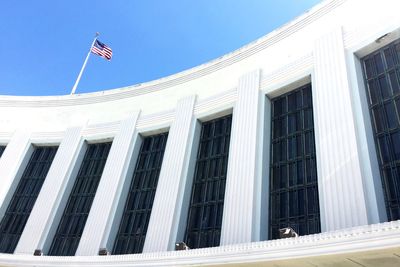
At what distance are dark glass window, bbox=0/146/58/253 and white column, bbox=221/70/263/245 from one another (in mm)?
9643

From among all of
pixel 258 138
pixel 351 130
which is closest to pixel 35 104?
pixel 258 138

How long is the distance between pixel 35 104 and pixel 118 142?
693 centimetres

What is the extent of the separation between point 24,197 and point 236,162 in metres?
10.6

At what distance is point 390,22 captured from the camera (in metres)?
10.2

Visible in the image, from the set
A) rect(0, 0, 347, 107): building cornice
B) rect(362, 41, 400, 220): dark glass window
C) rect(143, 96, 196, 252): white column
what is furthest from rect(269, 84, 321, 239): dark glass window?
rect(143, 96, 196, 252): white column

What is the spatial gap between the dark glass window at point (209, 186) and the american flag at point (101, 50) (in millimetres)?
9431

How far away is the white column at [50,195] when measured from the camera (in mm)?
13883

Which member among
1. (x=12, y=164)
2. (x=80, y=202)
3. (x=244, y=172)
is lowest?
(x=80, y=202)

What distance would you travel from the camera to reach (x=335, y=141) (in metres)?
9.39

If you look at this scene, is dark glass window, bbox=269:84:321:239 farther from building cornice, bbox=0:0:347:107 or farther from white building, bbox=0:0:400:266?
building cornice, bbox=0:0:347:107

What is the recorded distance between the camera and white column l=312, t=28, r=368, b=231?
8.29m

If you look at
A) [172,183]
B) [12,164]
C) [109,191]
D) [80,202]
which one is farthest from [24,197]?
[172,183]

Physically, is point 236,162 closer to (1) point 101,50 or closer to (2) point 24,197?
(2) point 24,197

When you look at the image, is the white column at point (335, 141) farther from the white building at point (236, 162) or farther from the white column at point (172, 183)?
the white column at point (172, 183)
